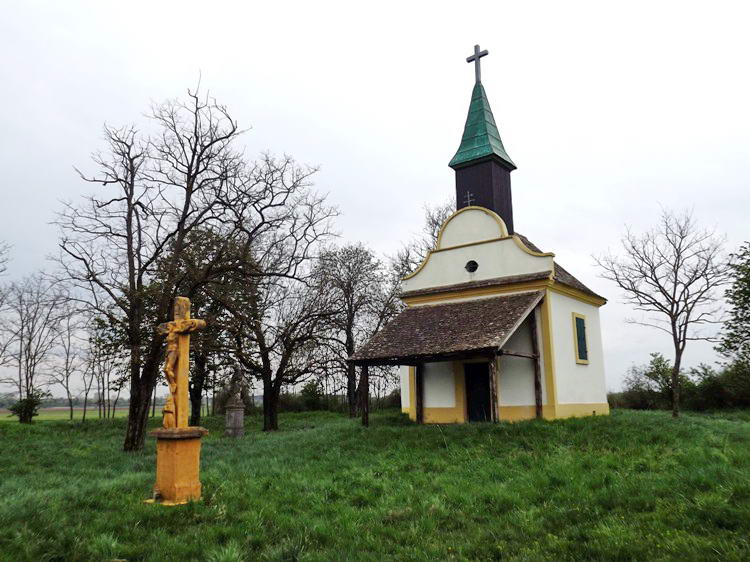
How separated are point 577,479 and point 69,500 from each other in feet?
24.8

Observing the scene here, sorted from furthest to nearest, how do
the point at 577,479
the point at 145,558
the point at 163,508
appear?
1. the point at 577,479
2. the point at 163,508
3. the point at 145,558

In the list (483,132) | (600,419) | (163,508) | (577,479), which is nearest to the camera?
(163,508)

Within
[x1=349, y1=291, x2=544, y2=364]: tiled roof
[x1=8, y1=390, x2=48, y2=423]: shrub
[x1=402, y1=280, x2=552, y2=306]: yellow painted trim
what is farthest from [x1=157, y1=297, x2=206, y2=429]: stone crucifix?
[x1=8, y1=390, x2=48, y2=423]: shrub

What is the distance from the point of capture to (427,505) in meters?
8.00

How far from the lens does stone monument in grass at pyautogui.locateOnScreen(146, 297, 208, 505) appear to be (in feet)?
25.9

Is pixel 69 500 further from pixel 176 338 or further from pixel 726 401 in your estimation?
pixel 726 401

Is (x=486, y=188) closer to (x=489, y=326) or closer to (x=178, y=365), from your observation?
(x=489, y=326)

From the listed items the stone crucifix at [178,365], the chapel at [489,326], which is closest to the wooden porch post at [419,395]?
the chapel at [489,326]

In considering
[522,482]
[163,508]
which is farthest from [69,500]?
[522,482]

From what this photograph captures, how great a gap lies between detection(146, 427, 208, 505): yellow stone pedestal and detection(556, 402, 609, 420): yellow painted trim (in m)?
11.5

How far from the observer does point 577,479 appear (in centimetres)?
881

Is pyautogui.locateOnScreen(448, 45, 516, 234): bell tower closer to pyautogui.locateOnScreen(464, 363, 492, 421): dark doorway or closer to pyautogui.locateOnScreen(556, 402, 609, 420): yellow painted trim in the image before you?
pyautogui.locateOnScreen(464, 363, 492, 421): dark doorway

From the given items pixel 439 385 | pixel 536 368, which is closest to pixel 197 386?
pixel 439 385

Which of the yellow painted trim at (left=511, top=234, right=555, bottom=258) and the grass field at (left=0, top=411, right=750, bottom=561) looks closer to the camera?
the grass field at (left=0, top=411, right=750, bottom=561)
